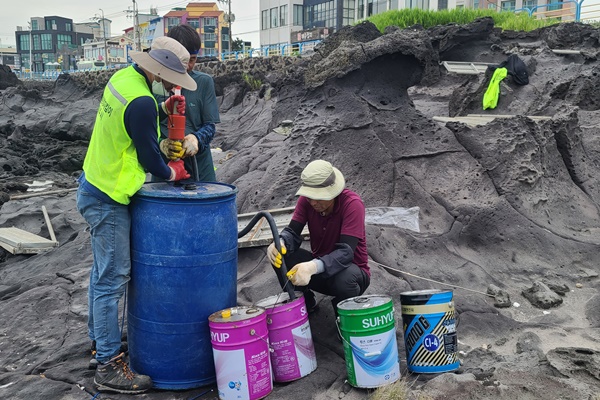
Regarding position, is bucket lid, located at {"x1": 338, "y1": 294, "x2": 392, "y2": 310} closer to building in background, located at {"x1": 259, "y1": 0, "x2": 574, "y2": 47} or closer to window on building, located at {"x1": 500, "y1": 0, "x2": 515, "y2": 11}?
building in background, located at {"x1": 259, "y1": 0, "x2": 574, "y2": 47}

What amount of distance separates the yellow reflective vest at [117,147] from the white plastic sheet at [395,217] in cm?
272

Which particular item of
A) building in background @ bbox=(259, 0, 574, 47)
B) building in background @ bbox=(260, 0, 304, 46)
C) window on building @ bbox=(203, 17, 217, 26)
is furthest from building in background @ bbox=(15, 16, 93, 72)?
building in background @ bbox=(259, 0, 574, 47)

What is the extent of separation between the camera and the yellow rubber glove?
3.56 m

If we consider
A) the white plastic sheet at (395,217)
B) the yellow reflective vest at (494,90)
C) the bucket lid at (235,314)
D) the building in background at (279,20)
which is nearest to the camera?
the bucket lid at (235,314)

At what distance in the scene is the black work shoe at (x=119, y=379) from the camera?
336 centimetres

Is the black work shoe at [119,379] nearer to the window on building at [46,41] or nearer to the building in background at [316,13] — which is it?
the building in background at [316,13]

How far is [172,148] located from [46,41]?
113 metres

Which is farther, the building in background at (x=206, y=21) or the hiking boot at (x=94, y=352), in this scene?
the building in background at (x=206, y=21)

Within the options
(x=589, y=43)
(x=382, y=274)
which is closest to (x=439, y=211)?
(x=382, y=274)

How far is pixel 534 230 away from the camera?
5668 millimetres

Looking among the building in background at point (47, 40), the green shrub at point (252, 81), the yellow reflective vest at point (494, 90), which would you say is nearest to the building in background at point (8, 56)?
the building in background at point (47, 40)

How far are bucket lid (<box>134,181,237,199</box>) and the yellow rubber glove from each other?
17 centimetres

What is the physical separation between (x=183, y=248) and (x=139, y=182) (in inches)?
17.6

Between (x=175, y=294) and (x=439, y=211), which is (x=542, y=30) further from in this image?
(x=175, y=294)
